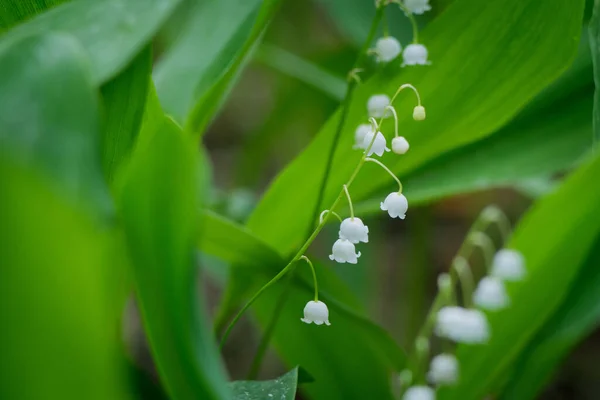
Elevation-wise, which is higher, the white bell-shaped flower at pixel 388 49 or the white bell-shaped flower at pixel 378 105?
the white bell-shaped flower at pixel 388 49

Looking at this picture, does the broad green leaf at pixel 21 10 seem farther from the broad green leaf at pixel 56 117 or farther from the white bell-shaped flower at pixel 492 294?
the white bell-shaped flower at pixel 492 294

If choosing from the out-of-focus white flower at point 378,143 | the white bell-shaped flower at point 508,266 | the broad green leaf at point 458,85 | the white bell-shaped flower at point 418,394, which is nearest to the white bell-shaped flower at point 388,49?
the broad green leaf at point 458,85

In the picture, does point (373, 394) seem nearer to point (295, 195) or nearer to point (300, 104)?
point (295, 195)

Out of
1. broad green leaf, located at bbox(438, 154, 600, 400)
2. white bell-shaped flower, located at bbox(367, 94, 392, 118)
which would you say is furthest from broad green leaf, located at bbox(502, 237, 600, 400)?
white bell-shaped flower, located at bbox(367, 94, 392, 118)

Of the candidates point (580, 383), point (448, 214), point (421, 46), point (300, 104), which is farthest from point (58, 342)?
point (448, 214)

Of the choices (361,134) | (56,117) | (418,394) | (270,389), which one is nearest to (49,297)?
(56,117)

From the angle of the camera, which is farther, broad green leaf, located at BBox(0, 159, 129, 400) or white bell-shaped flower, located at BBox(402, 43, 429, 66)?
white bell-shaped flower, located at BBox(402, 43, 429, 66)

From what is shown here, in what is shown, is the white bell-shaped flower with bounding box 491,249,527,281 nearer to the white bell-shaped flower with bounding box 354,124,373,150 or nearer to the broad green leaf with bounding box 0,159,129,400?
the white bell-shaped flower with bounding box 354,124,373,150
